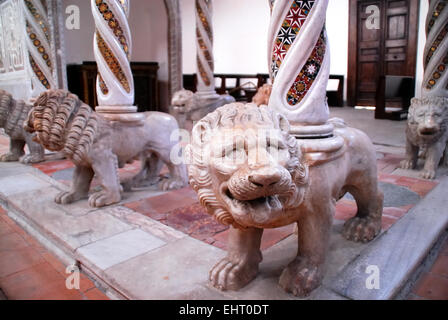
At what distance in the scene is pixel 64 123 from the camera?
2.54 meters

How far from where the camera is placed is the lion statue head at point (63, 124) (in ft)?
8.26

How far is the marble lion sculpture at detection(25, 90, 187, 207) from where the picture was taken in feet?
8.32

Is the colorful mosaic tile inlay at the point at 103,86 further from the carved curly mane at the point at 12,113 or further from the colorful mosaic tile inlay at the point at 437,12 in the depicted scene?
the colorful mosaic tile inlay at the point at 437,12

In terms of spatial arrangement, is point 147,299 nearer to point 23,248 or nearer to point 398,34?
point 23,248

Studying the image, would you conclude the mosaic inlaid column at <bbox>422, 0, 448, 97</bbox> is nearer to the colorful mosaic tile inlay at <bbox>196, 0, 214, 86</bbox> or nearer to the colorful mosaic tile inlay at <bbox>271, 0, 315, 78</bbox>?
the colorful mosaic tile inlay at <bbox>271, 0, 315, 78</bbox>

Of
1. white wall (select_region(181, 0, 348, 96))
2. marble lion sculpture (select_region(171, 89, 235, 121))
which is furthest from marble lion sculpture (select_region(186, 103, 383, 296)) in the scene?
white wall (select_region(181, 0, 348, 96))

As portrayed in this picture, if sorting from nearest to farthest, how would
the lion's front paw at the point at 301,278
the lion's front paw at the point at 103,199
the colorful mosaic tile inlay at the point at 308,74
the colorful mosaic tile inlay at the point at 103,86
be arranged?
1. the lion's front paw at the point at 301,278
2. the colorful mosaic tile inlay at the point at 308,74
3. the lion's front paw at the point at 103,199
4. the colorful mosaic tile inlay at the point at 103,86

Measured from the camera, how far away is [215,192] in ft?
4.22

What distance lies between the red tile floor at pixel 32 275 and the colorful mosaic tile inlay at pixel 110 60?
4.95 ft

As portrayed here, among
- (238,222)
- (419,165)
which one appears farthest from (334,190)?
(419,165)

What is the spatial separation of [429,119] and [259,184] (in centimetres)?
284

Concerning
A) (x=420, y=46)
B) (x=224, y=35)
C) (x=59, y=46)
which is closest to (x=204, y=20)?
(x=59, y=46)

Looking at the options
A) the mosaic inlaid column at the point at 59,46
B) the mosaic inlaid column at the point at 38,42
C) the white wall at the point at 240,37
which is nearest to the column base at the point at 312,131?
the mosaic inlaid column at the point at 38,42

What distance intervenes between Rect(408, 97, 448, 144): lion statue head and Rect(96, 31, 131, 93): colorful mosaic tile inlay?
2.77 metres
